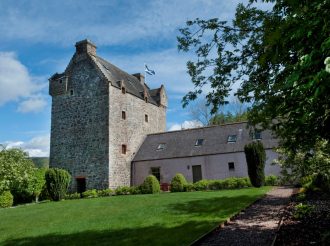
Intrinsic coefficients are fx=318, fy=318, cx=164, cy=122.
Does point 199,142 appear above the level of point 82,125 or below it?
below

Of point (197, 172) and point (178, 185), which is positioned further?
point (197, 172)

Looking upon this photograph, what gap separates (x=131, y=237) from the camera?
29.2 feet

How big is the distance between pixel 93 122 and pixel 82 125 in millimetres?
1425

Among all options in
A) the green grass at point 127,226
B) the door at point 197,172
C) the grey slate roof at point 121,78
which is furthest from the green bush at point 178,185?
the grey slate roof at point 121,78

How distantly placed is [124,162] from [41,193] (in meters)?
8.04

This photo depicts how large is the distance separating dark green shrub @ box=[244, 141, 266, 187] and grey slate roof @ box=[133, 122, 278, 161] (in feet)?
13.0

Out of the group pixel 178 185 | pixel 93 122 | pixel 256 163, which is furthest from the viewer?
pixel 93 122

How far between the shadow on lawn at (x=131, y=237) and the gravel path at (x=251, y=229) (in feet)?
1.82

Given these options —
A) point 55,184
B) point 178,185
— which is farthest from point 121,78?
point 178,185

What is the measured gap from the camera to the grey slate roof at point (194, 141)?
94.1ft

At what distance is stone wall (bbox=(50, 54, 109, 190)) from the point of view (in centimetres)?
2973

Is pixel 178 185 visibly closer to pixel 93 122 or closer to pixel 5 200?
pixel 93 122

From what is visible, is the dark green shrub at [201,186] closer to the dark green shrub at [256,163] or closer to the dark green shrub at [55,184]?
the dark green shrub at [256,163]

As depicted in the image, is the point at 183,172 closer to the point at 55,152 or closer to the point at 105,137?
the point at 105,137
